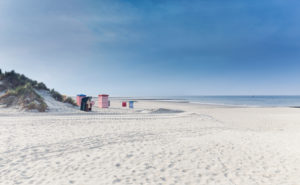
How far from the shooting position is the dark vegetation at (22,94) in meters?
15.6

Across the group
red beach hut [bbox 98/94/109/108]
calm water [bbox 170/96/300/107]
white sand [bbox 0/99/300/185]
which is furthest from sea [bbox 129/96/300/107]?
white sand [bbox 0/99/300/185]

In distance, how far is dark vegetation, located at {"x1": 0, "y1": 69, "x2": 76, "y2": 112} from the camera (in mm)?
15633

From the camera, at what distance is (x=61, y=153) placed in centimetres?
549

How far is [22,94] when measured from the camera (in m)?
17.3

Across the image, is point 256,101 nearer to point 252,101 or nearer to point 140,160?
point 252,101

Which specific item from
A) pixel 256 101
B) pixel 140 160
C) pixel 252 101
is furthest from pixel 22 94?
pixel 256 101

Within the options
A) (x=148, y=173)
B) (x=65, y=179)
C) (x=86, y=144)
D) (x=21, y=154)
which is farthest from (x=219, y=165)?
(x=21, y=154)

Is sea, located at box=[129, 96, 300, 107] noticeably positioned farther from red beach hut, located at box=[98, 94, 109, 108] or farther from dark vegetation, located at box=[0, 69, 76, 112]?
dark vegetation, located at box=[0, 69, 76, 112]

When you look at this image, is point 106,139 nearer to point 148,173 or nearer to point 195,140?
point 148,173

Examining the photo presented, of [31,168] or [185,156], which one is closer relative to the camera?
[31,168]

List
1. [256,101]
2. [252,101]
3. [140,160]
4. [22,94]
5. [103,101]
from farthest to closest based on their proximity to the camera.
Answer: [256,101]
[252,101]
[103,101]
[22,94]
[140,160]

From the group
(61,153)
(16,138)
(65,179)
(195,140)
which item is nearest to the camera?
(65,179)

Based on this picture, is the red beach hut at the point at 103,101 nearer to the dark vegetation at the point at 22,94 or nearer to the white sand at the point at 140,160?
the dark vegetation at the point at 22,94

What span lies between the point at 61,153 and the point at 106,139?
1.91 metres
